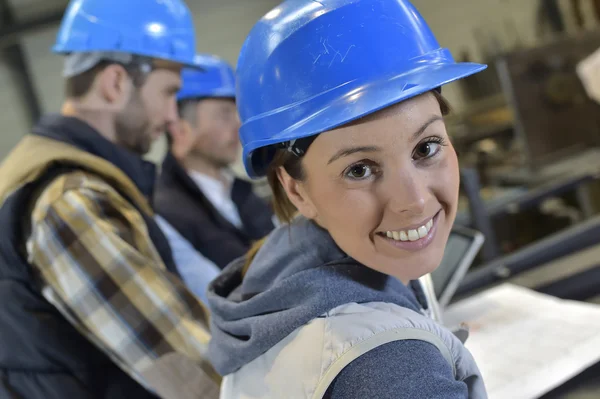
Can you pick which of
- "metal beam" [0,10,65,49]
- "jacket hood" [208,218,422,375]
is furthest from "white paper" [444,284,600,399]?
"metal beam" [0,10,65,49]

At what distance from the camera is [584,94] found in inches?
87.8

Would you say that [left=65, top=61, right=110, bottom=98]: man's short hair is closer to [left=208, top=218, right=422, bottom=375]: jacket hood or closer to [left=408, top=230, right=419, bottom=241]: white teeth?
[left=208, top=218, right=422, bottom=375]: jacket hood

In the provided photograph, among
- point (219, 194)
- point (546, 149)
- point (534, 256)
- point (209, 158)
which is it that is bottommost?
point (546, 149)

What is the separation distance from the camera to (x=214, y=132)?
1972 mm

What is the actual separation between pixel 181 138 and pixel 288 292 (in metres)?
1.46

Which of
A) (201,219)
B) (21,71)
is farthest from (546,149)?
(21,71)

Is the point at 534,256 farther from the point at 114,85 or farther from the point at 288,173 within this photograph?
the point at 114,85

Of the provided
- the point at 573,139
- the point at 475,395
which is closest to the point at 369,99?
the point at 475,395

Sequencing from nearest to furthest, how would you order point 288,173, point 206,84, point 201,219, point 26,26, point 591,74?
point 288,173, point 201,219, point 206,84, point 591,74, point 26,26

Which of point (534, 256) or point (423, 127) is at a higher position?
point (423, 127)

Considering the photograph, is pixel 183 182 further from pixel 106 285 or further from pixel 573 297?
pixel 573 297

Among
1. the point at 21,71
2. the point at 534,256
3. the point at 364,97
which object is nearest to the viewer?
the point at 364,97

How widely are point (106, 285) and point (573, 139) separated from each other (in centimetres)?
211

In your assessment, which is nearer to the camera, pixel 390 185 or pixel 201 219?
pixel 390 185
